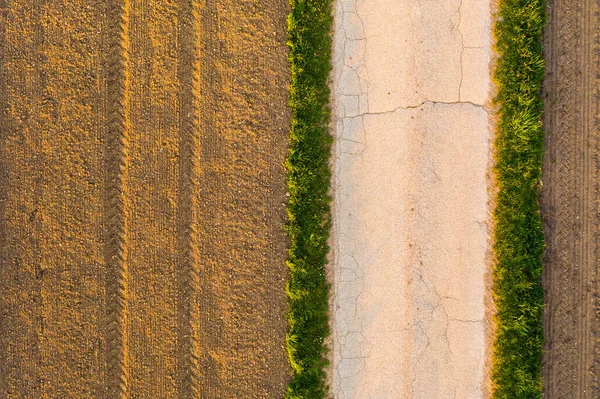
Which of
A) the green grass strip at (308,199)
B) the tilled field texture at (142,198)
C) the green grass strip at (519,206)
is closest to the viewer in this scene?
the green grass strip at (519,206)

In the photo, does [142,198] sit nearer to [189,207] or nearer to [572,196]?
[189,207]

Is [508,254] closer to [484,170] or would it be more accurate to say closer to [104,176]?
[484,170]

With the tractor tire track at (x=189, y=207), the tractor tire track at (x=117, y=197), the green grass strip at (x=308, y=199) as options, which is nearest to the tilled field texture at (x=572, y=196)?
the green grass strip at (x=308, y=199)

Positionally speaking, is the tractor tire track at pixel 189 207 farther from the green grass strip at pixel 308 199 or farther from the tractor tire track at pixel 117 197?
the green grass strip at pixel 308 199

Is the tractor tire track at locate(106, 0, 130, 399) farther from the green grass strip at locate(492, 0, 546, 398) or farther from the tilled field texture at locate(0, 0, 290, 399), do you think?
the green grass strip at locate(492, 0, 546, 398)

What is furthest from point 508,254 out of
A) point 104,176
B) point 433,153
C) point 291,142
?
point 104,176

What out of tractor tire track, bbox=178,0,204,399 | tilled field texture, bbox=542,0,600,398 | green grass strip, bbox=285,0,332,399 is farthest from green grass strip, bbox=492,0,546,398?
tractor tire track, bbox=178,0,204,399

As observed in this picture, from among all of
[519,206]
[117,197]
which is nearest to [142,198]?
[117,197]
